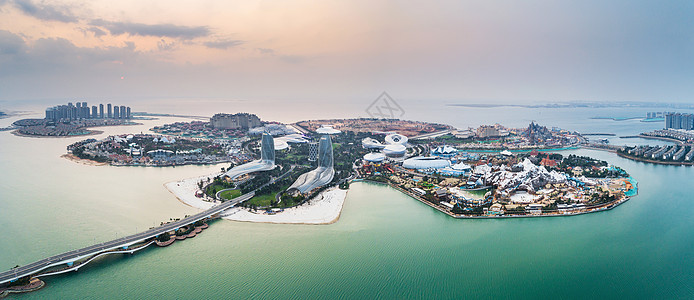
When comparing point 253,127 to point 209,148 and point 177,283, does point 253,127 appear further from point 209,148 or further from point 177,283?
point 177,283

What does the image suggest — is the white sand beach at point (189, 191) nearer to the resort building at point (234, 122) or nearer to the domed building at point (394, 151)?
the domed building at point (394, 151)

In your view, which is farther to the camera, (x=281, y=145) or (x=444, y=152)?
(x=281, y=145)

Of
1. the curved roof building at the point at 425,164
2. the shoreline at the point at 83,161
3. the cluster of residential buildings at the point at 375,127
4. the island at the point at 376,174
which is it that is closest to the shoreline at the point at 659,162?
the island at the point at 376,174

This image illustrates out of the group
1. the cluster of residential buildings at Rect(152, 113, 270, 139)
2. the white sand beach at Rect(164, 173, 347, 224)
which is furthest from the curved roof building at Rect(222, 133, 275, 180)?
the cluster of residential buildings at Rect(152, 113, 270, 139)

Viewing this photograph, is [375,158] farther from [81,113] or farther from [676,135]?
[81,113]

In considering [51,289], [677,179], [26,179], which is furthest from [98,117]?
[677,179]

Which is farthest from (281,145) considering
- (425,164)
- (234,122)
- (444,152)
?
(234,122)
